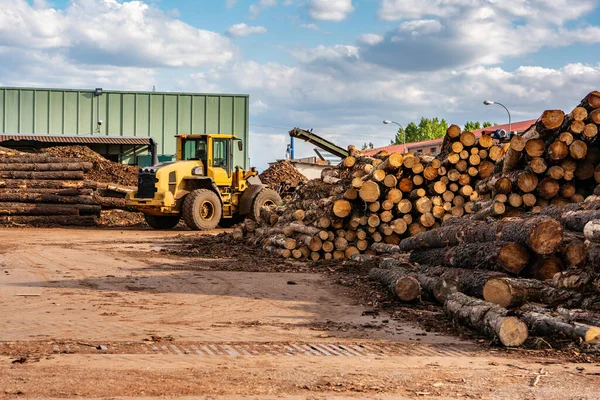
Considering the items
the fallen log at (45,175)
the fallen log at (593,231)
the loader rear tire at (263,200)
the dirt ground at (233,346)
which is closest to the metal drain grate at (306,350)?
the dirt ground at (233,346)

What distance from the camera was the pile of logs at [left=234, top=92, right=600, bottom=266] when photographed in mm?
14016

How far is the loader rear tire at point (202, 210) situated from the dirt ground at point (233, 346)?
31.7 feet

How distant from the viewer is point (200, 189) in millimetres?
24812

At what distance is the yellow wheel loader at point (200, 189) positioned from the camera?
80.0 ft

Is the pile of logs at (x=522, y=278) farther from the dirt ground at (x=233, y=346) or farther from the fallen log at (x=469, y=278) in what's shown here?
the dirt ground at (x=233, y=346)

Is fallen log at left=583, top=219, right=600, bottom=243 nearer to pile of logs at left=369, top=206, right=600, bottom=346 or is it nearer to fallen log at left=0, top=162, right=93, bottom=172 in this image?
pile of logs at left=369, top=206, right=600, bottom=346

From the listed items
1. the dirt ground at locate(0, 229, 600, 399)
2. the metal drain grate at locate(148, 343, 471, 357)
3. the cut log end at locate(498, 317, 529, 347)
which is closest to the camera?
the dirt ground at locate(0, 229, 600, 399)

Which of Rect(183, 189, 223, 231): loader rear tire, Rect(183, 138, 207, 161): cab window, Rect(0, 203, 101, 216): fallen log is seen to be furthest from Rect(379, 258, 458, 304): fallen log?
Rect(0, 203, 101, 216): fallen log

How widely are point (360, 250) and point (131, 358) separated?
9932 mm

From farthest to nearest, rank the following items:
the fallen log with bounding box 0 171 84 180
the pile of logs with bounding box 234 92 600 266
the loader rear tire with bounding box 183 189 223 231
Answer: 1. the fallen log with bounding box 0 171 84 180
2. the loader rear tire with bounding box 183 189 223 231
3. the pile of logs with bounding box 234 92 600 266

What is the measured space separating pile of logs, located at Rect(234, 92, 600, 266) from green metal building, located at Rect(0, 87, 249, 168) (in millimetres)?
25889

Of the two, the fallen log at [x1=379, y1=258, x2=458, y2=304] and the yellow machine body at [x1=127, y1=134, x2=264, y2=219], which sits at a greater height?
the yellow machine body at [x1=127, y1=134, x2=264, y2=219]

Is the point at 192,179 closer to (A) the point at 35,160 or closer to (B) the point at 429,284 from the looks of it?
(A) the point at 35,160

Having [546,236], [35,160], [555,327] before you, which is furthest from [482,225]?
[35,160]
